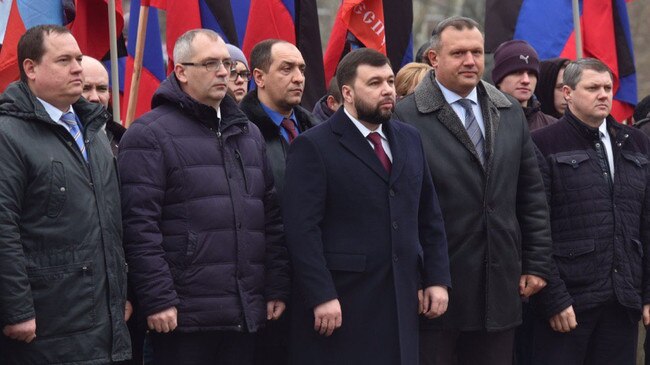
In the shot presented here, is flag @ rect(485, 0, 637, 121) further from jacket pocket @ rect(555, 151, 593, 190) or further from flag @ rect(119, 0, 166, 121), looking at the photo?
jacket pocket @ rect(555, 151, 593, 190)

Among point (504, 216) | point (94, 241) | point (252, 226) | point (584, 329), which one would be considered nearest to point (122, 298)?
point (94, 241)

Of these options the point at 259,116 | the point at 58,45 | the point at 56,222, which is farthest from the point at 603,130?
the point at 56,222

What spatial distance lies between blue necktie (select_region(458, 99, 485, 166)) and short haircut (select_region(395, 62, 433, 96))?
1.15 meters

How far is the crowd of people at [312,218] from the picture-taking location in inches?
211

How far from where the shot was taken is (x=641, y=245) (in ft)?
23.3

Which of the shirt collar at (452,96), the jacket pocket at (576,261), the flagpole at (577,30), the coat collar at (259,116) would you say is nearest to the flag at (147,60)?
the coat collar at (259,116)

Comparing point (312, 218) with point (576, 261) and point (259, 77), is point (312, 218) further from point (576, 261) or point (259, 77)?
point (576, 261)

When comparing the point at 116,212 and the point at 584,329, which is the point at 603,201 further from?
the point at 116,212

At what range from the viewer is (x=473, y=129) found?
6.51 meters

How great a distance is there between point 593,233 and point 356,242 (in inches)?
64.8

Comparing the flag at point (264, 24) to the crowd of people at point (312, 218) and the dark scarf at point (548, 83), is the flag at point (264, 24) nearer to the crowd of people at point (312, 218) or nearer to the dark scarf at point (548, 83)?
the dark scarf at point (548, 83)

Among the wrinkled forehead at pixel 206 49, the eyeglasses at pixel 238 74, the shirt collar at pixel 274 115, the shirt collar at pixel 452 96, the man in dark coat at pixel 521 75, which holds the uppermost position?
the wrinkled forehead at pixel 206 49

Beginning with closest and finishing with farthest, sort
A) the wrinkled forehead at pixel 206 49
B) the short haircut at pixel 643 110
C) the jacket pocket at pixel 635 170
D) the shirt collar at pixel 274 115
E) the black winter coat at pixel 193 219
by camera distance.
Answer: the black winter coat at pixel 193 219 → the wrinkled forehead at pixel 206 49 → the shirt collar at pixel 274 115 → the jacket pocket at pixel 635 170 → the short haircut at pixel 643 110

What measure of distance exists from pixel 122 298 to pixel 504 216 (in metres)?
2.06
